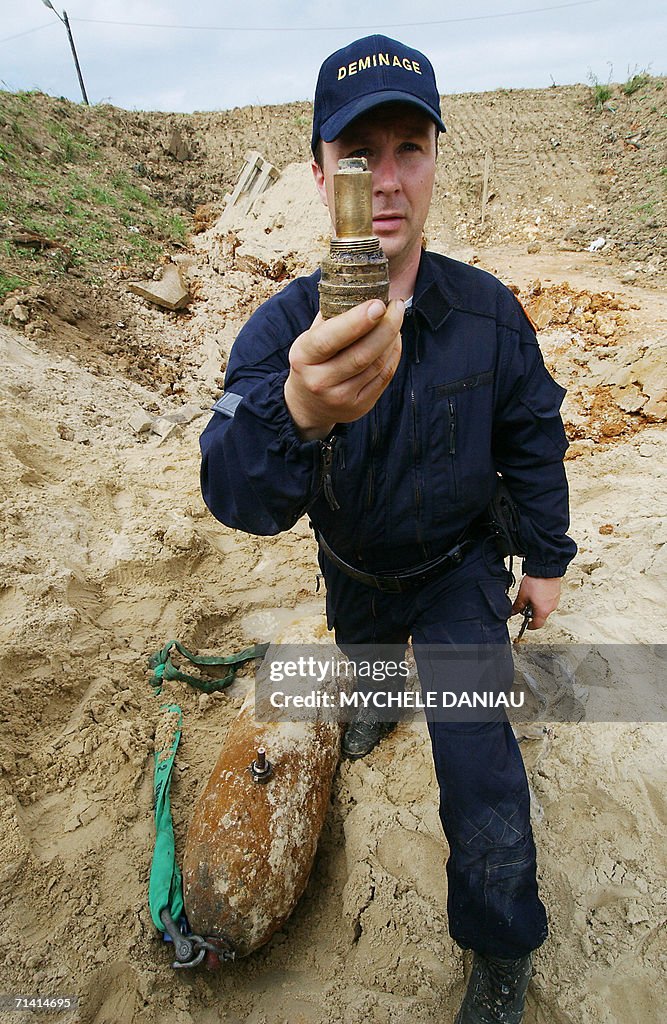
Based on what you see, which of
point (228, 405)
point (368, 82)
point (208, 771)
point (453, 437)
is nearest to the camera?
point (228, 405)

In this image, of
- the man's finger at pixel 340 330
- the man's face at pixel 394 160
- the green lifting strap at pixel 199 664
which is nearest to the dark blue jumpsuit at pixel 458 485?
the man's face at pixel 394 160

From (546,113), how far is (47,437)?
17795 mm

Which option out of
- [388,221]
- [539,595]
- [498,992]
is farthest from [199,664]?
[388,221]

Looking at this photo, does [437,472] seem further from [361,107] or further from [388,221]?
[361,107]

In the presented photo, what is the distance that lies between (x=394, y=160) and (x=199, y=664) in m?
2.53

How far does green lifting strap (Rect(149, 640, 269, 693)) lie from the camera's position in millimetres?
3018

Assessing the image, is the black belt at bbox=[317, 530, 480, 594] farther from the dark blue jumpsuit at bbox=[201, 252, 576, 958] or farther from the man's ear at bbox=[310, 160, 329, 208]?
the man's ear at bbox=[310, 160, 329, 208]

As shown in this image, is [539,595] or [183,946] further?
[539,595]

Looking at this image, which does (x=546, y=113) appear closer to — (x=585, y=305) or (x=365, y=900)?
(x=585, y=305)

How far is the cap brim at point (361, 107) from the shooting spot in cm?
165

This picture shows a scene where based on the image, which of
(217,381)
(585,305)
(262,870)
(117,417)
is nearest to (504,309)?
(262,870)

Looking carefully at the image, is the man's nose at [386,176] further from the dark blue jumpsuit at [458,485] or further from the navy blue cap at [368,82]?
the dark blue jumpsuit at [458,485]

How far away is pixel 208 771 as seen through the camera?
2.64 meters

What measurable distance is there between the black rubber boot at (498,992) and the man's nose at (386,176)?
2.36 metres
